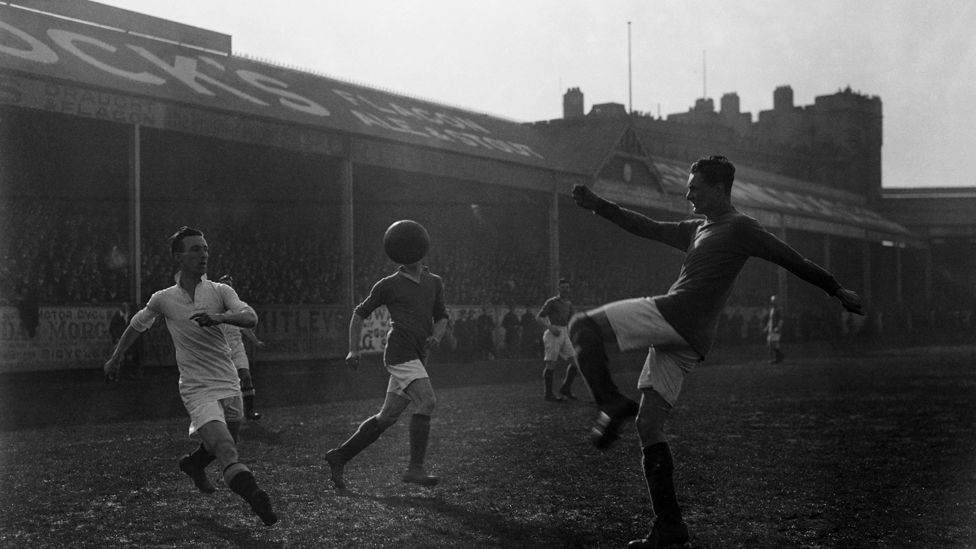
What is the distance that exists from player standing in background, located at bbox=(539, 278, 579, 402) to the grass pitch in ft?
1.94

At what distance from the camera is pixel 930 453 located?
408 inches

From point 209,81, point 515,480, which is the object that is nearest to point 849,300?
point 515,480

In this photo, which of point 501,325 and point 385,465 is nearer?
point 385,465

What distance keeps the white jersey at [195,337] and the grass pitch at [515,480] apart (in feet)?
2.84

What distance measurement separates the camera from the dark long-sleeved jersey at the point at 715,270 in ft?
18.8

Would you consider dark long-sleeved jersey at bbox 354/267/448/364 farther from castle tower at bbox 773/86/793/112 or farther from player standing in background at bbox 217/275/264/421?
castle tower at bbox 773/86/793/112

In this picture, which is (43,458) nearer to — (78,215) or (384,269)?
(78,215)

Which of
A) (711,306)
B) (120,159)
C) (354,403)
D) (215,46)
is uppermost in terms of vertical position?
(215,46)

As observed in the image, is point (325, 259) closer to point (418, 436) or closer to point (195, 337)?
point (418, 436)

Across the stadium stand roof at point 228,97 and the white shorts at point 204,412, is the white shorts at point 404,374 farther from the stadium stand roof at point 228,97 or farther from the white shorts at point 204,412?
the stadium stand roof at point 228,97

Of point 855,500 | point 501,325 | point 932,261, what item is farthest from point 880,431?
point 932,261

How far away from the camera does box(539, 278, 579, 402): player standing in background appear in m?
16.2

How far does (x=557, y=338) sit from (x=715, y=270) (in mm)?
11168

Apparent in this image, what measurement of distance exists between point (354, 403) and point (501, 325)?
56.4ft
